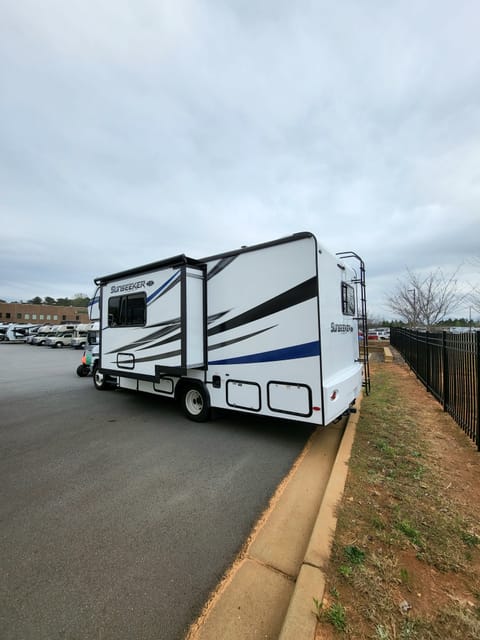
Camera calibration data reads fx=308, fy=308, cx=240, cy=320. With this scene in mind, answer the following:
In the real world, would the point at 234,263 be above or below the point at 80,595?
above

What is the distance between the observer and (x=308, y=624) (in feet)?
5.80

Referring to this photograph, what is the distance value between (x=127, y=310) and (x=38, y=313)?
76.9m

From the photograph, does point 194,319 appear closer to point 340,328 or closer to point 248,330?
point 248,330

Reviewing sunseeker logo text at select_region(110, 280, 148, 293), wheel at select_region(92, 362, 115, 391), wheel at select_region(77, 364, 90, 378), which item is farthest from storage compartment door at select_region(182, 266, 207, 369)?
wheel at select_region(77, 364, 90, 378)

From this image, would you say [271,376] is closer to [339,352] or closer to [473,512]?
[339,352]

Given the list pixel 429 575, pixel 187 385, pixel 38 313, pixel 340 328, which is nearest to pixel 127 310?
pixel 187 385

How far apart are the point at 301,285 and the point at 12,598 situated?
13.5 feet

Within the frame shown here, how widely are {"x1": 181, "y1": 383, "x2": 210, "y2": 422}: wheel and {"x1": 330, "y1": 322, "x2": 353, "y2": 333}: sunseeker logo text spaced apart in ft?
8.20

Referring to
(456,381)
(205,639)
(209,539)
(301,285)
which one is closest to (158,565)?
(209,539)

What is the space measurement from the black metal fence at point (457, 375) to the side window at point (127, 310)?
5.71 meters

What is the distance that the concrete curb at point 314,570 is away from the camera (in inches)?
69.1

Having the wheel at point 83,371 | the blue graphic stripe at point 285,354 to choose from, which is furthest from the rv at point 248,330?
the wheel at point 83,371

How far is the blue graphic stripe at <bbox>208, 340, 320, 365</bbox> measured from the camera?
431cm

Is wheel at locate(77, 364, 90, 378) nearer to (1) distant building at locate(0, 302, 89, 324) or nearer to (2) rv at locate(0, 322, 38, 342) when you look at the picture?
(2) rv at locate(0, 322, 38, 342)
